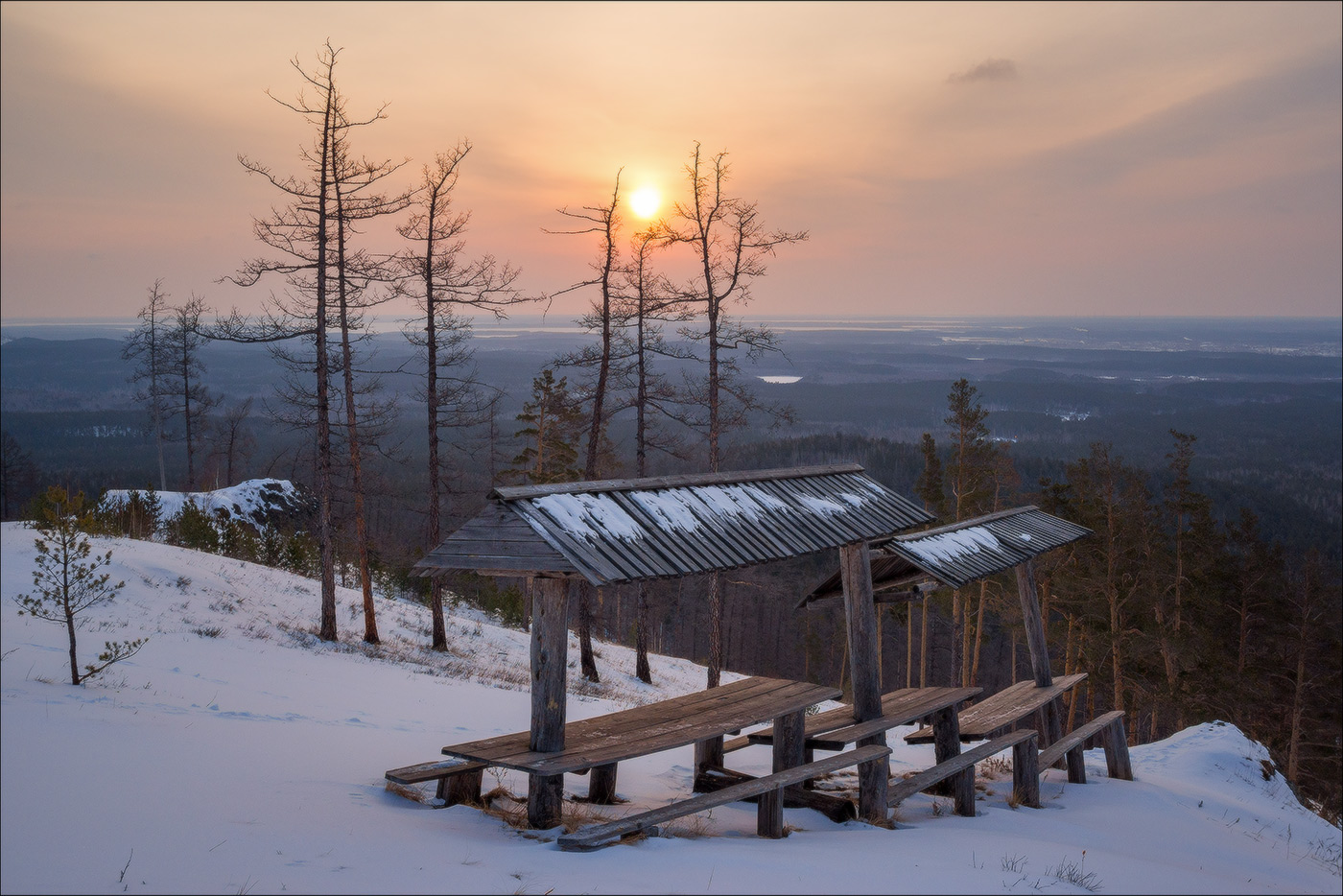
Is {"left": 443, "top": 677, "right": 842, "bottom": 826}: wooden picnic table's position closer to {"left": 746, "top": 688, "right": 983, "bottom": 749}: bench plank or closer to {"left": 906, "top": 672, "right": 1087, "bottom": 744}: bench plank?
{"left": 746, "top": 688, "right": 983, "bottom": 749}: bench plank

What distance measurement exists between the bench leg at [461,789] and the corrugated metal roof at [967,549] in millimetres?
5056

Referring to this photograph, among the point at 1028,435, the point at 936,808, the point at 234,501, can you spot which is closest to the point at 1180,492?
the point at 936,808

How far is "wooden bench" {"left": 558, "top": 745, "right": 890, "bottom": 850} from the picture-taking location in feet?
18.2

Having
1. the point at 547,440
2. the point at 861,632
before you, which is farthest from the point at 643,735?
the point at 547,440

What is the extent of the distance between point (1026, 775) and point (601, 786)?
A: 17.6ft

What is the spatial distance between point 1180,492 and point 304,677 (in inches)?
1105

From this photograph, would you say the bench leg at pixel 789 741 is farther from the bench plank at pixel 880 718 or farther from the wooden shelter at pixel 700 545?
the bench plank at pixel 880 718

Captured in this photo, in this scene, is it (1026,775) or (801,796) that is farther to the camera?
(1026,775)

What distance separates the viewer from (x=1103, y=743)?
11.9 m

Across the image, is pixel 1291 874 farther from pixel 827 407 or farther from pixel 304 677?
pixel 827 407

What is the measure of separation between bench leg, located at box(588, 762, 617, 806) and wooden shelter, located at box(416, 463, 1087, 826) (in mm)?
51

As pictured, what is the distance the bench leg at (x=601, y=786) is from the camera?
7.77m

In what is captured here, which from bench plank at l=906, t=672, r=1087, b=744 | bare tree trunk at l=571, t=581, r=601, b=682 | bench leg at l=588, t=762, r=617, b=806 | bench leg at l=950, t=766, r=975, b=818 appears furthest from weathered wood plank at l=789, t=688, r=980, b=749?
bare tree trunk at l=571, t=581, r=601, b=682

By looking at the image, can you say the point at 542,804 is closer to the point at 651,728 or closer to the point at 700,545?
the point at 651,728
